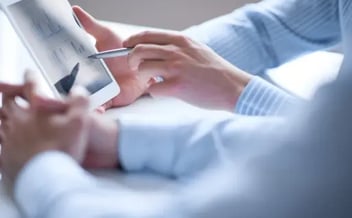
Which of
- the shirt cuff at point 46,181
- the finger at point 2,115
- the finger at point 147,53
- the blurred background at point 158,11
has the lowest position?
the blurred background at point 158,11

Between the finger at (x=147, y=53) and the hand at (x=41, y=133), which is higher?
the hand at (x=41, y=133)

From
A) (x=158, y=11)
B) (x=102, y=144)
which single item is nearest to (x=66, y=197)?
(x=102, y=144)

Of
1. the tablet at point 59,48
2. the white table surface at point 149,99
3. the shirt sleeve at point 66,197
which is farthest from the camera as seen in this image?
the tablet at point 59,48

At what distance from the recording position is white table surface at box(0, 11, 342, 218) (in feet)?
1.90

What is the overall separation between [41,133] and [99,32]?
0.25 metres

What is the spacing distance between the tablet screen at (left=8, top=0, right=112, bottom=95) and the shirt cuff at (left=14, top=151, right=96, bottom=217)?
0.58 feet

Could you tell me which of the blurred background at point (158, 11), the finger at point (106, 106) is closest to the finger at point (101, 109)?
the finger at point (106, 106)

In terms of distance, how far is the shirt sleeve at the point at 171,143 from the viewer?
22.9 inches

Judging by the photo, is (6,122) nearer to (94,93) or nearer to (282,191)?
(94,93)

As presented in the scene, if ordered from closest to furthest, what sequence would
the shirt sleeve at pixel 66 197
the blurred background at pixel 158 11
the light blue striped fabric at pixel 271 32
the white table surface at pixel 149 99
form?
the shirt sleeve at pixel 66 197 → the white table surface at pixel 149 99 → the light blue striped fabric at pixel 271 32 → the blurred background at pixel 158 11

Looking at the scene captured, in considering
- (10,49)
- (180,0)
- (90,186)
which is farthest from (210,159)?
(180,0)

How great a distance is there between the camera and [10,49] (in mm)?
792

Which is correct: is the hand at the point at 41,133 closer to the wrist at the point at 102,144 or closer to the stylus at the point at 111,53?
the wrist at the point at 102,144

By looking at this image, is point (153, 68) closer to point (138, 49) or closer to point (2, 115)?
point (138, 49)
